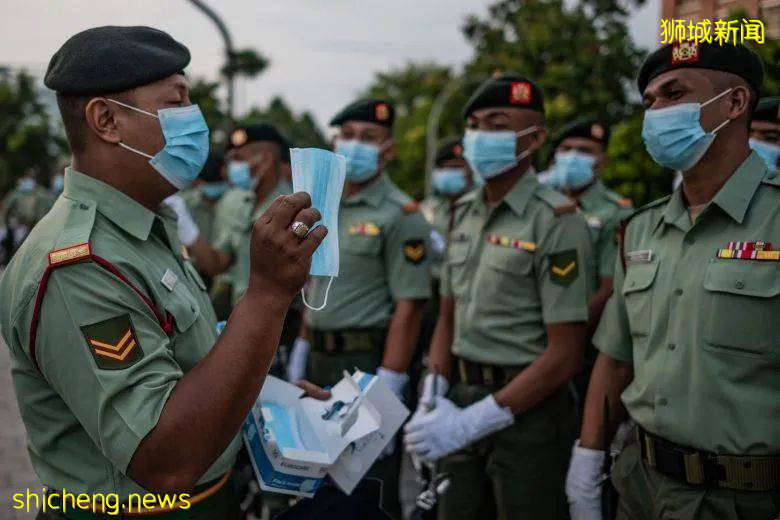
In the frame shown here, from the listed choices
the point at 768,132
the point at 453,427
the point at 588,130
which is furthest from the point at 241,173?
the point at 768,132

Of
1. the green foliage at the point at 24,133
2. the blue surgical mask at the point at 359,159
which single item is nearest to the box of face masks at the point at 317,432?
the blue surgical mask at the point at 359,159

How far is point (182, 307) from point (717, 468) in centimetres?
164

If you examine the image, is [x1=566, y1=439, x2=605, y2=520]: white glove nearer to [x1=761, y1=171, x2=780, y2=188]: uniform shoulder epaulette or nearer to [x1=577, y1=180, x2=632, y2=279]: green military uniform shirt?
[x1=761, y1=171, x2=780, y2=188]: uniform shoulder epaulette

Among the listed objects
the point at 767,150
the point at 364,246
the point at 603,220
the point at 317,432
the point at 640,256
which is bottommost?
the point at 317,432

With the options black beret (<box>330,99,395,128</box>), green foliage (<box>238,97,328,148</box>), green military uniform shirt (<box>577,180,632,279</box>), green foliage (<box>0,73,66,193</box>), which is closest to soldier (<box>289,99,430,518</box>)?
black beret (<box>330,99,395,128</box>)

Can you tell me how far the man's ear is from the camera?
1.90 m

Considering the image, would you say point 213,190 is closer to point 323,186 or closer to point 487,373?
point 487,373

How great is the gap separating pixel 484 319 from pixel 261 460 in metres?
1.45

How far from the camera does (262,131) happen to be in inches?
243

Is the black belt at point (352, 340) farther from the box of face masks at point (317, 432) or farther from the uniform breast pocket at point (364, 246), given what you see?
the box of face masks at point (317, 432)

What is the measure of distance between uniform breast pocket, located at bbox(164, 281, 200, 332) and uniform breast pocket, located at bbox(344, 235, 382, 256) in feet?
7.36

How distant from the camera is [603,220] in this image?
530 cm

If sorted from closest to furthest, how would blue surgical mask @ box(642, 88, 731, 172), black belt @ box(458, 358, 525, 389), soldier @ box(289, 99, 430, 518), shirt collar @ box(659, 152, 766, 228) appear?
shirt collar @ box(659, 152, 766, 228) → blue surgical mask @ box(642, 88, 731, 172) → black belt @ box(458, 358, 525, 389) → soldier @ box(289, 99, 430, 518)

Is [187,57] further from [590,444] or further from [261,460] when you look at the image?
[590,444]
